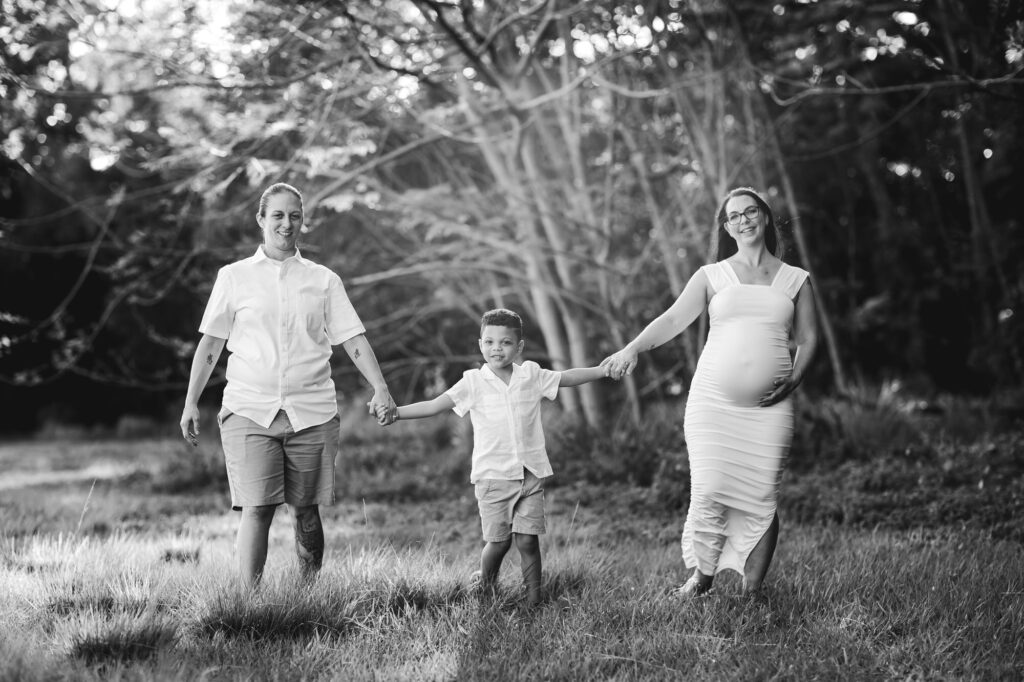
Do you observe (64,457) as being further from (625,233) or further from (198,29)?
(625,233)

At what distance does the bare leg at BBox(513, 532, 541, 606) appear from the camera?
162 inches

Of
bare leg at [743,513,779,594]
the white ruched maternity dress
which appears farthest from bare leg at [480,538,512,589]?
bare leg at [743,513,779,594]

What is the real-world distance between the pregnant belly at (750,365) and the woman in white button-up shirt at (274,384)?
1.62 meters

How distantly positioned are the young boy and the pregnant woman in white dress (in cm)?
47

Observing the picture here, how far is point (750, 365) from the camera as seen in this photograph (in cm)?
428

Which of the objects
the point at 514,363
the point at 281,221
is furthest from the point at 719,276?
the point at 281,221

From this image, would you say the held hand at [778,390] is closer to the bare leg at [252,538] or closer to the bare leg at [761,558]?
the bare leg at [761,558]

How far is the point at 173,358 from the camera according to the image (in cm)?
1582

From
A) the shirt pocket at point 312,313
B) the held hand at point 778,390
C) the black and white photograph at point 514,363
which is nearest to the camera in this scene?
the black and white photograph at point 514,363

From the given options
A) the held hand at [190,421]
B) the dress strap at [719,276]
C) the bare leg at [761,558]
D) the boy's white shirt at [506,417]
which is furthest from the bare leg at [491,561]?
the dress strap at [719,276]

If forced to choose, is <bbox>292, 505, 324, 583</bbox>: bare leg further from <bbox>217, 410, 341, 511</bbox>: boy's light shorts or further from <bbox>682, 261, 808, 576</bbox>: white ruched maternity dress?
<bbox>682, 261, 808, 576</bbox>: white ruched maternity dress

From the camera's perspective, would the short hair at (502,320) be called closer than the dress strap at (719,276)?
Yes

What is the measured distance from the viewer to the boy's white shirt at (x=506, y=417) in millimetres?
4109

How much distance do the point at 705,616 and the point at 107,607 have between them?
2588 millimetres
